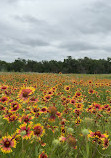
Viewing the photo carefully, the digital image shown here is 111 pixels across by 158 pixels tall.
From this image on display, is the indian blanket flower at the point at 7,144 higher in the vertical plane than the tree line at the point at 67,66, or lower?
lower

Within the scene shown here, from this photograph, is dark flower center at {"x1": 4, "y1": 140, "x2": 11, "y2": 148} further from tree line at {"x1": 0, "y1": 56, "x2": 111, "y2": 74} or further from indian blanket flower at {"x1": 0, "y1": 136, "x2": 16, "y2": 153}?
tree line at {"x1": 0, "y1": 56, "x2": 111, "y2": 74}

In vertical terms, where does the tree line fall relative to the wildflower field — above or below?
above

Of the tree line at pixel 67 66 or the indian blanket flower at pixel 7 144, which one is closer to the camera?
the indian blanket flower at pixel 7 144

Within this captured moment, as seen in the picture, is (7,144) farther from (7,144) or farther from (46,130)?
(46,130)

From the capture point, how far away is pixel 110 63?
73.3 meters

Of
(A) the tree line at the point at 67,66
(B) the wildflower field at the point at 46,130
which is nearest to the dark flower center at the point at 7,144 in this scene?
(B) the wildflower field at the point at 46,130

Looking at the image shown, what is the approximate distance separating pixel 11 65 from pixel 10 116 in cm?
7171

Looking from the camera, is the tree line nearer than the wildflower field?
No

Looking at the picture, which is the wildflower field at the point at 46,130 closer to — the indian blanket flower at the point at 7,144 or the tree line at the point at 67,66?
the indian blanket flower at the point at 7,144

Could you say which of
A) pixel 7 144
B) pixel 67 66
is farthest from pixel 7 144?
pixel 67 66

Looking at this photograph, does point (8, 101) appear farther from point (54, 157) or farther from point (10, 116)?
point (54, 157)

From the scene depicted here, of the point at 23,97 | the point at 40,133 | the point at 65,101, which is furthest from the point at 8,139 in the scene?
the point at 65,101

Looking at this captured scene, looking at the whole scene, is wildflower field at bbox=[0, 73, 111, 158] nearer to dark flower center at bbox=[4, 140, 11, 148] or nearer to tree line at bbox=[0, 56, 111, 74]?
dark flower center at bbox=[4, 140, 11, 148]

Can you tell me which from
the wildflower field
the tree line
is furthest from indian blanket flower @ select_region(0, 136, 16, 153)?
the tree line
